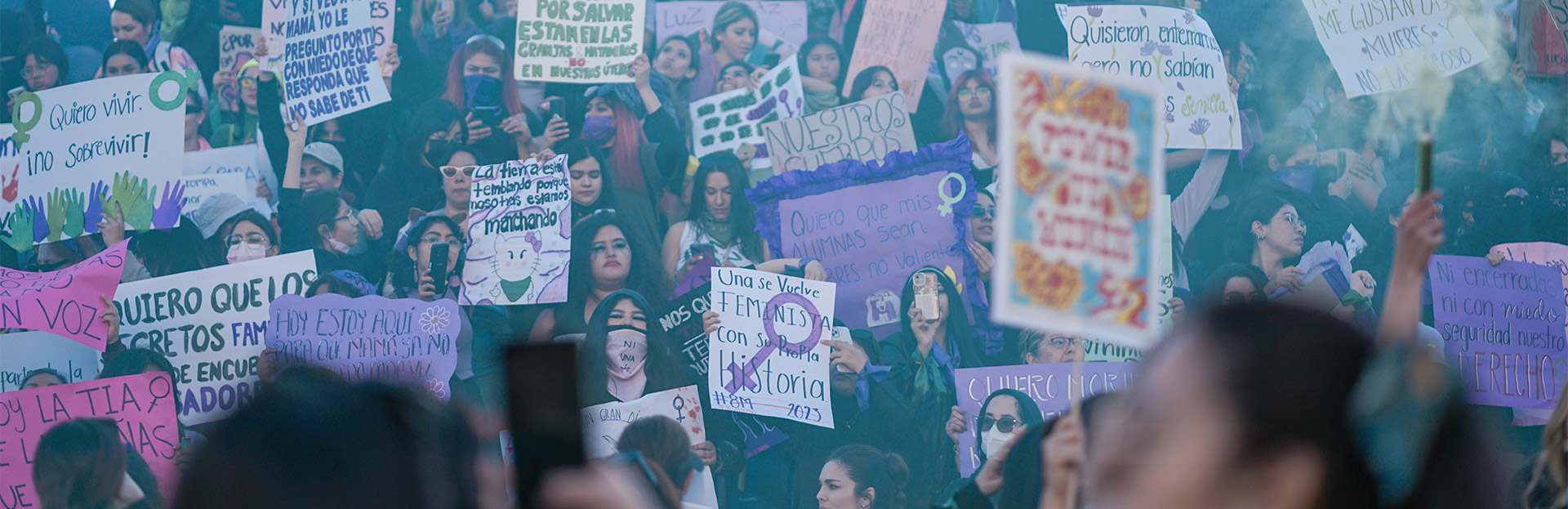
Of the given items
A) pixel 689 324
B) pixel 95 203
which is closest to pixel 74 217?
pixel 95 203

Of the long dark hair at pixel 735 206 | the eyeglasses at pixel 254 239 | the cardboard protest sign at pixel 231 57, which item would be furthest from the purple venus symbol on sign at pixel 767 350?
the cardboard protest sign at pixel 231 57

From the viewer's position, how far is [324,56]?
198 inches

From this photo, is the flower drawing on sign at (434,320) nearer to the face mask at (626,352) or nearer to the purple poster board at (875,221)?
the face mask at (626,352)

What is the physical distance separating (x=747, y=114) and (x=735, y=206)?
16.1 inches

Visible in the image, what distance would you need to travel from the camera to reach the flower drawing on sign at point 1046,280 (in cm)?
147

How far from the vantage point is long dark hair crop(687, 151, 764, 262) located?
4793mm

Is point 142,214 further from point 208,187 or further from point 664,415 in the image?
point 664,415

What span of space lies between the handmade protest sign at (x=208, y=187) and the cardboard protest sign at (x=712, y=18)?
1992 millimetres

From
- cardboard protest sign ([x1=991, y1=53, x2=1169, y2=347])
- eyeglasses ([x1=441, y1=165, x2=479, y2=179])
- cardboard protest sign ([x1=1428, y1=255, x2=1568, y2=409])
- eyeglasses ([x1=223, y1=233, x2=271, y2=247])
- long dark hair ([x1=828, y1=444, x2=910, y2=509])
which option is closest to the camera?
cardboard protest sign ([x1=991, y1=53, x2=1169, y2=347])

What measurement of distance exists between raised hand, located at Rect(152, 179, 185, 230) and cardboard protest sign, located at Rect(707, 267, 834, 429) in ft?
8.05

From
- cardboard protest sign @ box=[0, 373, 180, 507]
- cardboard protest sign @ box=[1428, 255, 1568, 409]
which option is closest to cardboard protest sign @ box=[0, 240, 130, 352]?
cardboard protest sign @ box=[0, 373, 180, 507]

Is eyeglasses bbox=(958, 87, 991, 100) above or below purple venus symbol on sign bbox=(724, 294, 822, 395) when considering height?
above

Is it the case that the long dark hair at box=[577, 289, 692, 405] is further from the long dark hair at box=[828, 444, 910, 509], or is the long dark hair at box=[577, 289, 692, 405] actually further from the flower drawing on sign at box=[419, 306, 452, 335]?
the long dark hair at box=[828, 444, 910, 509]

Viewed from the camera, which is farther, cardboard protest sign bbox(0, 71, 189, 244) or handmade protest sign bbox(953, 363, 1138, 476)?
cardboard protest sign bbox(0, 71, 189, 244)
